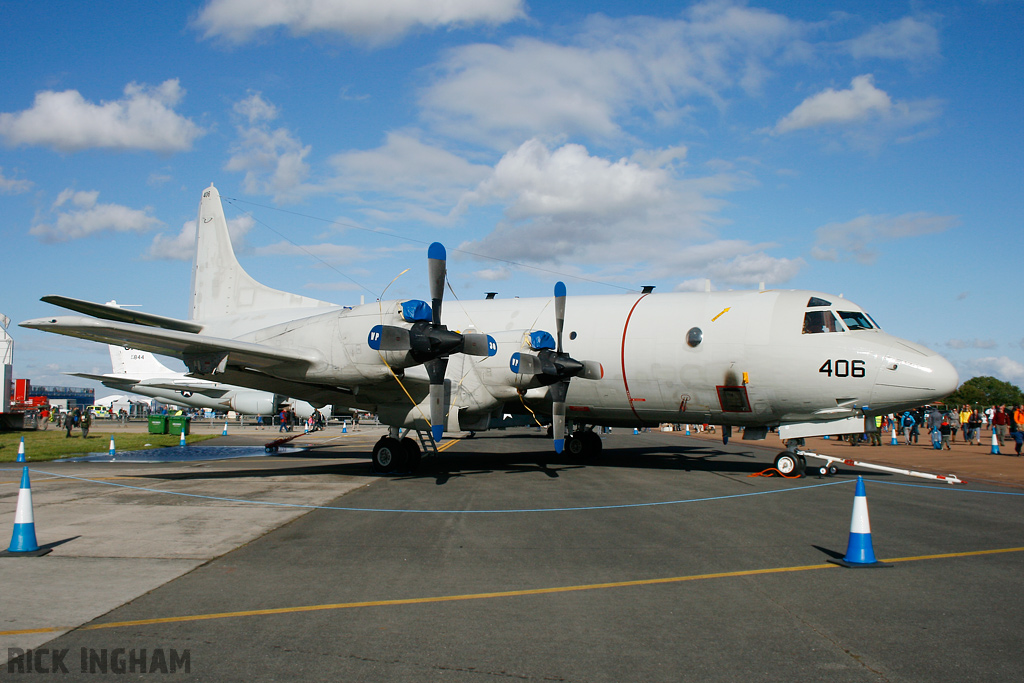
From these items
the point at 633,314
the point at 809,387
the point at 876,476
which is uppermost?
the point at 633,314

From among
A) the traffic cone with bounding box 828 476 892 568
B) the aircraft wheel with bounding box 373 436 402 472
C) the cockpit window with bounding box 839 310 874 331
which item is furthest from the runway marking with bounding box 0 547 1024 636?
the aircraft wheel with bounding box 373 436 402 472

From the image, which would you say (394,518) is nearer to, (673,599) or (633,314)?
(673,599)

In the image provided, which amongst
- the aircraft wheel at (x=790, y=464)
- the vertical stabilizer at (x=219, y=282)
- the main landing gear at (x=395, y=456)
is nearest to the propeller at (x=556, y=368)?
the main landing gear at (x=395, y=456)

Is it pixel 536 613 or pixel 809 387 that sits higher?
pixel 809 387

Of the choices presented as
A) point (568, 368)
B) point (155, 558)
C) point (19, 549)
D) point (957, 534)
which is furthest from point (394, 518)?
point (957, 534)

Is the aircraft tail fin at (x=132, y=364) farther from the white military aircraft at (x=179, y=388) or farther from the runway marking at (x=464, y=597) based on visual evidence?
the runway marking at (x=464, y=597)

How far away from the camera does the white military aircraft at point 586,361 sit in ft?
44.4

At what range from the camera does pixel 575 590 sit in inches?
243

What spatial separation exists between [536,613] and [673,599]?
51.7 inches

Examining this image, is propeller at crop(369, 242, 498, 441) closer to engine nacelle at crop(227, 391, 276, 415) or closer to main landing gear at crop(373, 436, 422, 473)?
main landing gear at crop(373, 436, 422, 473)

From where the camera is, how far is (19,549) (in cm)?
722

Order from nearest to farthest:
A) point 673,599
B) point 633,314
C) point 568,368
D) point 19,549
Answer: point 673,599 → point 19,549 → point 568,368 → point 633,314

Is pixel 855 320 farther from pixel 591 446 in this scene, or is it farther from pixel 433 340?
pixel 433 340

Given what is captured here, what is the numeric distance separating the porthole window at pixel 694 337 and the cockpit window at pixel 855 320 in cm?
302
